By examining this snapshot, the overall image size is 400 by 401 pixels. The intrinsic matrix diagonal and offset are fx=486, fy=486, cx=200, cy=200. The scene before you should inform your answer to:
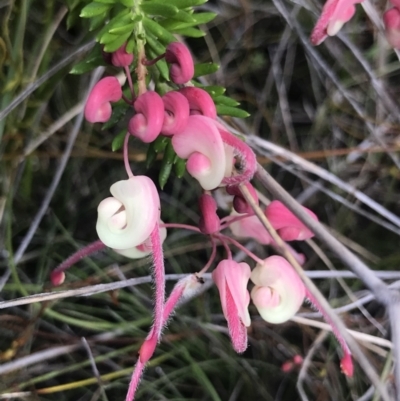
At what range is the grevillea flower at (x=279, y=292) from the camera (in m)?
0.38

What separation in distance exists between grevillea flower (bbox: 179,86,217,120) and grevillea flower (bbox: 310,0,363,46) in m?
0.10

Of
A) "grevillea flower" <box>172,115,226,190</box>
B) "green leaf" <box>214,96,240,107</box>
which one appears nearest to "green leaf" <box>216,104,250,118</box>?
"green leaf" <box>214,96,240,107</box>

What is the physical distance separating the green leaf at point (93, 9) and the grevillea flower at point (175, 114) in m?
0.11

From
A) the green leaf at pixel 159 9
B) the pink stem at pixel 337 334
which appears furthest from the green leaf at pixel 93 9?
the pink stem at pixel 337 334

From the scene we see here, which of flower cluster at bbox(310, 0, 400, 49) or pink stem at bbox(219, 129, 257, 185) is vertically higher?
flower cluster at bbox(310, 0, 400, 49)

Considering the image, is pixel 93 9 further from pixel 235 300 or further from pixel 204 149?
pixel 235 300

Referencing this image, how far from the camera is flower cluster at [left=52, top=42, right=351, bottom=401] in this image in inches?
13.0

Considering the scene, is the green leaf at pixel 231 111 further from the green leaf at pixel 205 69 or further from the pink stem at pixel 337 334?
the pink stem at pixel 337 334

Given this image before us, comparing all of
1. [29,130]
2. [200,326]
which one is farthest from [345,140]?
[29,130]

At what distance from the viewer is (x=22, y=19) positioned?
1.89ft

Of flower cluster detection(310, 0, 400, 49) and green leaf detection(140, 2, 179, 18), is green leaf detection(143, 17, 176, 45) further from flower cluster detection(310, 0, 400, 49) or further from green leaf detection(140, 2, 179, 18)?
flower cluster detection(310, 0, 400, 49)

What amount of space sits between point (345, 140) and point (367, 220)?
16 cm

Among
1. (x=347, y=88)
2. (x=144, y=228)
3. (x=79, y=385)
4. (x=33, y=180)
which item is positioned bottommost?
(x=79, y=385)

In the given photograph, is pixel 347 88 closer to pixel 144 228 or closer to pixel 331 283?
pixel 331 283
